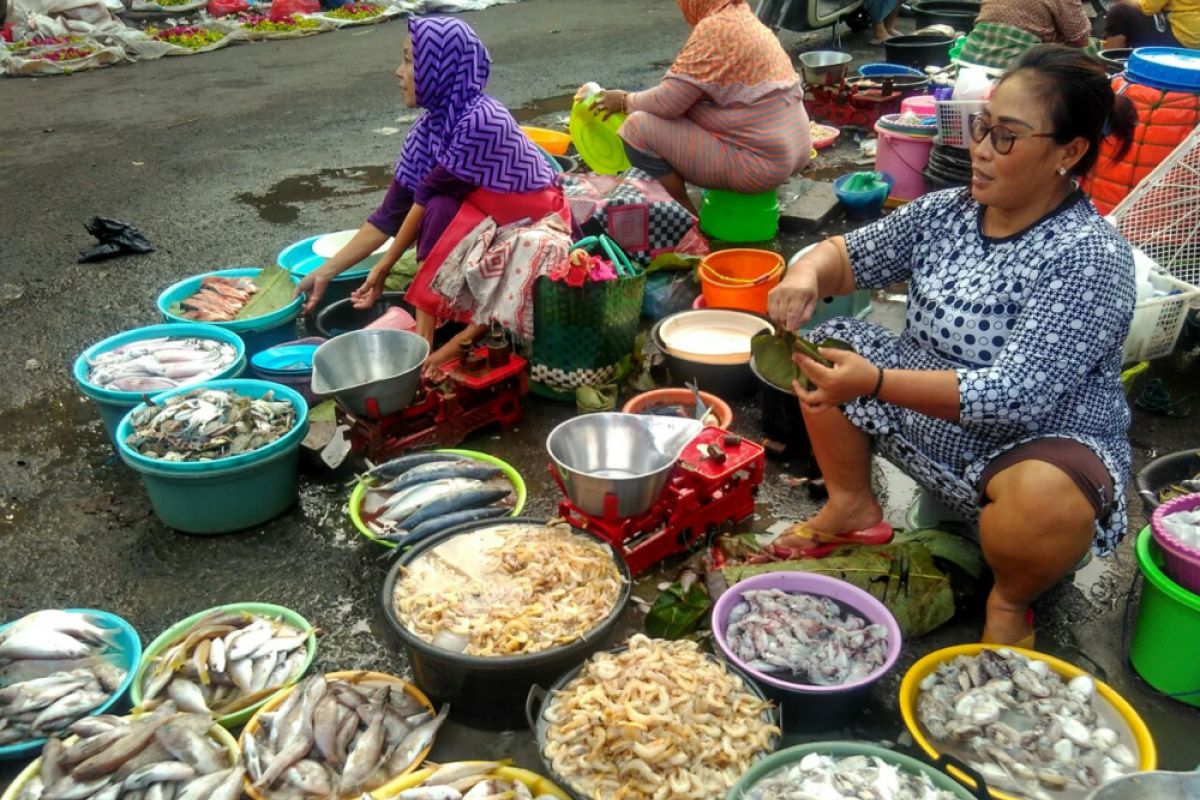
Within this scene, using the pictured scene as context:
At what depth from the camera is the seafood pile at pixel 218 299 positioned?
4.43 metres

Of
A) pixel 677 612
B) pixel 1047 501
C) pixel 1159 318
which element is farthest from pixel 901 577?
pixel 1159 318

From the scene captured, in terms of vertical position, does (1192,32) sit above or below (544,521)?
above

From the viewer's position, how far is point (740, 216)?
581 cm

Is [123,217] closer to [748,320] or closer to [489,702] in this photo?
[748,320]

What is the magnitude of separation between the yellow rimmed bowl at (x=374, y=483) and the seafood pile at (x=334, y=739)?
0.71 metres

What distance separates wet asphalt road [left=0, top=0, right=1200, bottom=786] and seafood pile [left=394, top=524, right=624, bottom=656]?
0.31m

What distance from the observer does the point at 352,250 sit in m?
4.64

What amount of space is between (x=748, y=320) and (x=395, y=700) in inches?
102

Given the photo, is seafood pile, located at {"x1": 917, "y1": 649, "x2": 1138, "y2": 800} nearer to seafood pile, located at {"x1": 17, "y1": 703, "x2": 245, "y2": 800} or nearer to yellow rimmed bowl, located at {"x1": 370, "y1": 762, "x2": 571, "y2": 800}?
yellow rimmed bowl, located at {"x1": 370, "y1": 762, "x2": 571, "y2": 800}

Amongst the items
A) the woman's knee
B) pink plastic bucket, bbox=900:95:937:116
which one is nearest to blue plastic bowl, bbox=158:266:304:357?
the woman's knee

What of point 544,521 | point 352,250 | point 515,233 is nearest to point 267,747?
point 544,521

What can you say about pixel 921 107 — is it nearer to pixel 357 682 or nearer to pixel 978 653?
pixel 978 653

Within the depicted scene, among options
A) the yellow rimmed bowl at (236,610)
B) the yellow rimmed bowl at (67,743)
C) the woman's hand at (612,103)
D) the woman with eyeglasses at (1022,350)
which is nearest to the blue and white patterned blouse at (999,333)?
the woman with eyeglasses at (1022,350)

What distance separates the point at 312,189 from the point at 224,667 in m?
5.46
